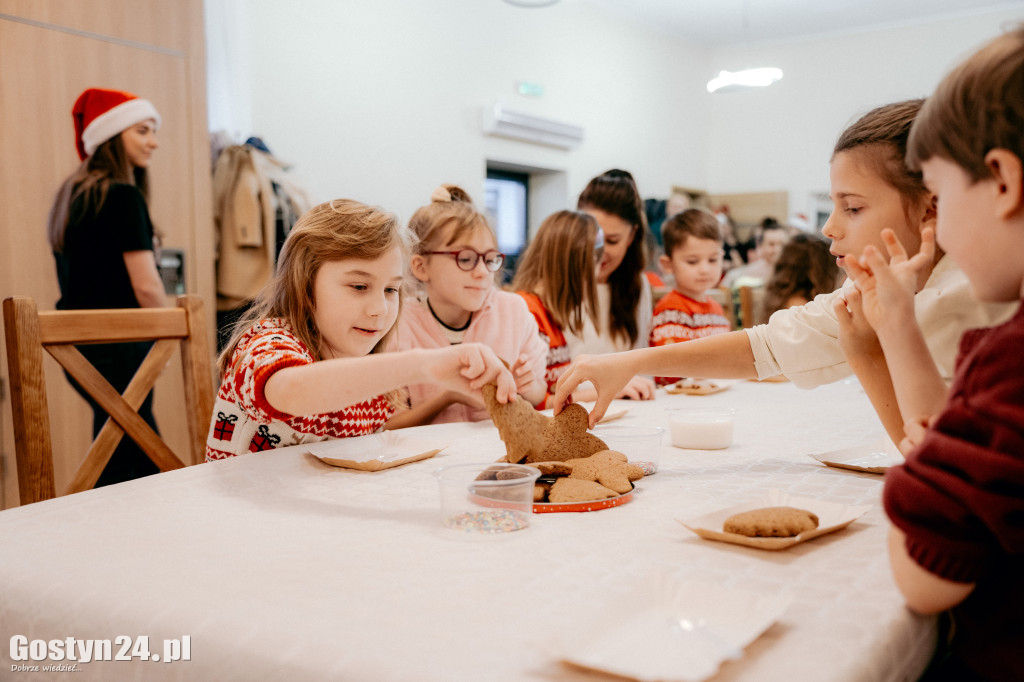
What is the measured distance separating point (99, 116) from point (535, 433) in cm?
277

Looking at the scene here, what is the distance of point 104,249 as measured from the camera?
10.0 feet

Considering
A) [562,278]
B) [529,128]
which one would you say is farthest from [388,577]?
[529,128]

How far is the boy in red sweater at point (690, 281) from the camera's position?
3.25 metres

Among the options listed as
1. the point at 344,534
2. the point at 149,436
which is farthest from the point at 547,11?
the point at 344,534

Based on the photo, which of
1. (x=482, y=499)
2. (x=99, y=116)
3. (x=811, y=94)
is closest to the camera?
(x=482, y=499)

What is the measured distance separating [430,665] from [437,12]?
18.9 ft

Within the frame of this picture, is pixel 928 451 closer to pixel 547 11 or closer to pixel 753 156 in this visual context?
pixel 547 11

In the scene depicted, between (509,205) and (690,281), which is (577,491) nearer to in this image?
(690,281)

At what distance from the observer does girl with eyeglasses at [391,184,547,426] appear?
7.54 ft

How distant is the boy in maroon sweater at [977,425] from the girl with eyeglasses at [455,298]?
146 centimetres

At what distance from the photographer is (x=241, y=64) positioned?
14.6 ft

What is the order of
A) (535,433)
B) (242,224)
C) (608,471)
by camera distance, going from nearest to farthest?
(608,471)
(535,433)
(242,224)

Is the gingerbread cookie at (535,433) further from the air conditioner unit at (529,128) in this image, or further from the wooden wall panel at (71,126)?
the air conditioner unit at (529,128)

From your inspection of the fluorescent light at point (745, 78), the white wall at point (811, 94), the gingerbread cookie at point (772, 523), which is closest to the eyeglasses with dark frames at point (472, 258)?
the gingerbread cookie at point (772, 523)
